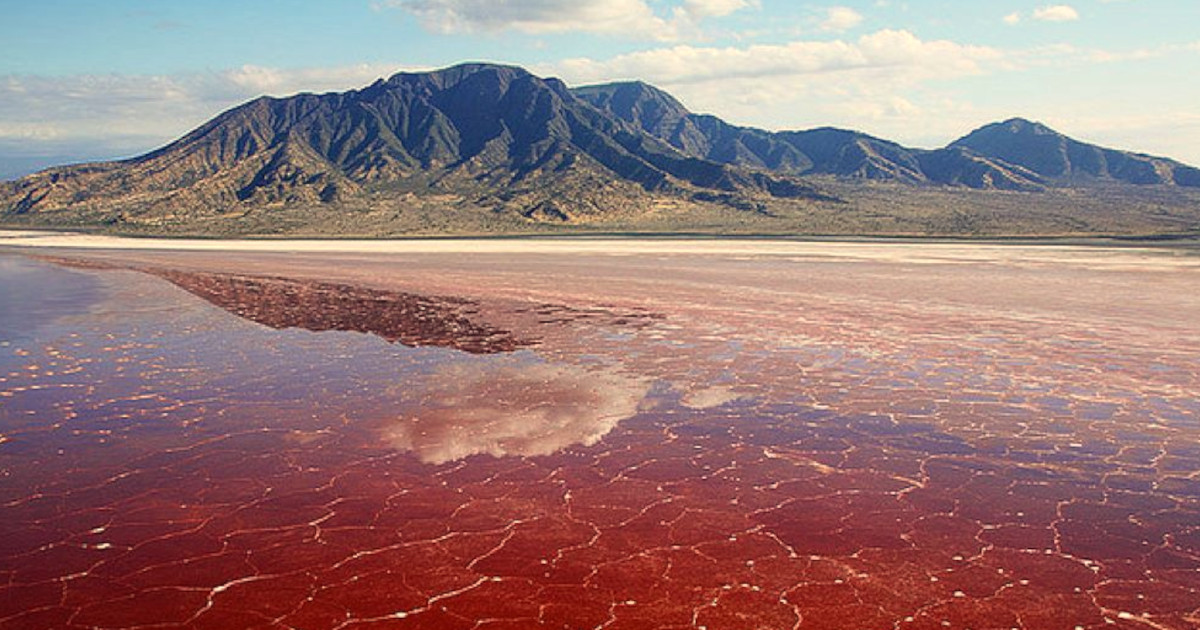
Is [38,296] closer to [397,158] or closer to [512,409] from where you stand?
[512,409]

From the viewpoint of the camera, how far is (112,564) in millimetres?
7414

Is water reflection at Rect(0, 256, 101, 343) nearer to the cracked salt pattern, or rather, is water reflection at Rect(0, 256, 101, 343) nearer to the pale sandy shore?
the cracked salt pattern

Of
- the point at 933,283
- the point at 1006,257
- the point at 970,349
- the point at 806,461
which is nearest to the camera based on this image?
the point at 806,461

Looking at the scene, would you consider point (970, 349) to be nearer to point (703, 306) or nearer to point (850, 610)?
point (703, 306)

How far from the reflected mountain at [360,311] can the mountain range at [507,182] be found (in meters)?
56.2

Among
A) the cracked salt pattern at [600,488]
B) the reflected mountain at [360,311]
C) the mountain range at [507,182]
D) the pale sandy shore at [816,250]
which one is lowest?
the cracked salt pattern at [600,488]

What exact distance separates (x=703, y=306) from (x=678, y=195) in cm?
9367

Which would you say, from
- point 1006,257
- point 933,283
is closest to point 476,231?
point 1006,257

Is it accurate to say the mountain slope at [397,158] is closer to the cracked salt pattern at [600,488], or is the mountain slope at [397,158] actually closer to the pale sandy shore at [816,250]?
the pale sandy shore at [816,250]

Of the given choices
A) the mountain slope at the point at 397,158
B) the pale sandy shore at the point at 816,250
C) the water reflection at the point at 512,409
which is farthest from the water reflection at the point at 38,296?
the mountain slope at the point at 397,158

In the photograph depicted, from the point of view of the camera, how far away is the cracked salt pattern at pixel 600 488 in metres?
6.85

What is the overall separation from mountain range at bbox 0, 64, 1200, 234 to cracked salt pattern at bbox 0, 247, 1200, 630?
6643cm

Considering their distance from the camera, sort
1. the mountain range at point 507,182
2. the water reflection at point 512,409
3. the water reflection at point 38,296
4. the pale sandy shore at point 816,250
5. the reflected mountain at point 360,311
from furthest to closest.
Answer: the mountain range at point 507,182, the pale sandy shore at point 816,250, the water reflection at point 38,296, the reflected mountain at point 360,311, the water reflection at point 512,409

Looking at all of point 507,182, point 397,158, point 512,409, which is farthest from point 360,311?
point 397,158
